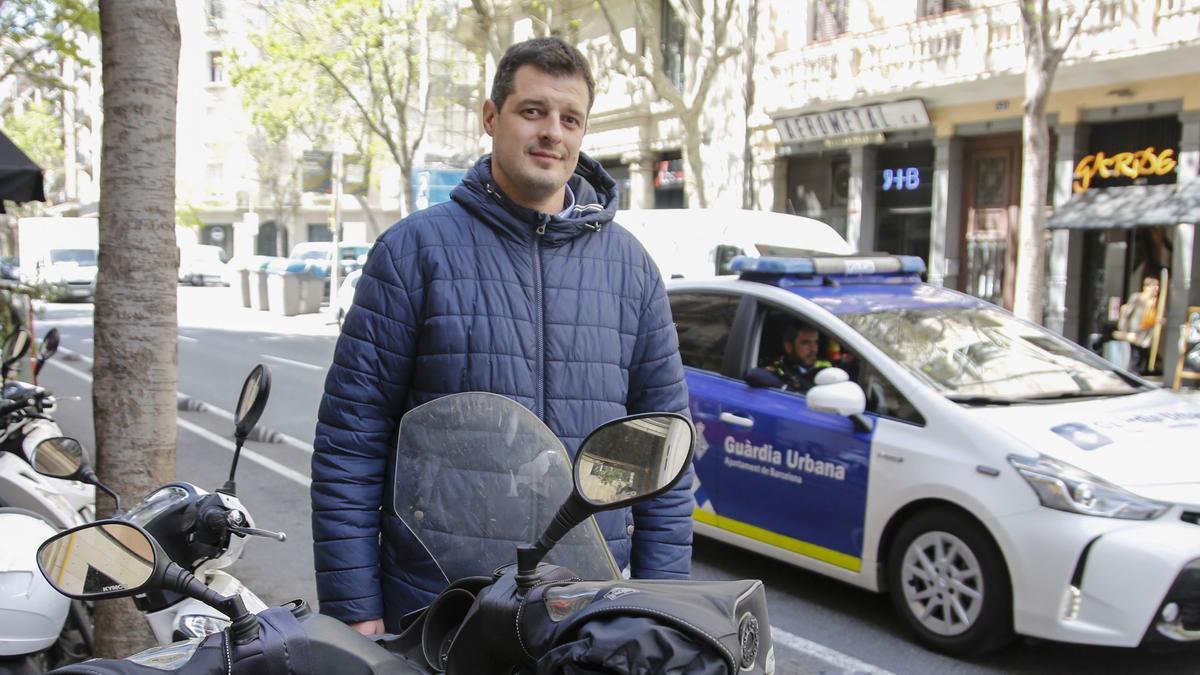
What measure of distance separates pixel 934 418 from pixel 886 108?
42.8 feet

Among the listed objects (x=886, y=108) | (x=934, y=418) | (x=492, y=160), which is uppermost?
(x=886, y=108)

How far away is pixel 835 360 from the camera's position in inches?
214

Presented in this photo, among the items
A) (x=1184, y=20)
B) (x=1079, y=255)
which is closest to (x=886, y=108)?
(x=1079, y=255)

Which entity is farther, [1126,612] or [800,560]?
[800,560]

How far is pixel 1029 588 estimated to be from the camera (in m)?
4.18

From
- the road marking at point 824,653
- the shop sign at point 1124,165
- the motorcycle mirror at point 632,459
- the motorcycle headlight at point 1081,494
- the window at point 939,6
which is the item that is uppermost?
the window at point 939,6

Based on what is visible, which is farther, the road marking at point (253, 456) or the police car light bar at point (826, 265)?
the road marking at point (253, 456)

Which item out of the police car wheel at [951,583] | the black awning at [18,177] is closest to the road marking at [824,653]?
the police car wheel at [951,583]

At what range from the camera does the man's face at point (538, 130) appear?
200 cm

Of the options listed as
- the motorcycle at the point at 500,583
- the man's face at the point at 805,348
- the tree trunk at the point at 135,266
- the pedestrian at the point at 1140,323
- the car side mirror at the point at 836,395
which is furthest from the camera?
the pedestrian at the point at 1140,323

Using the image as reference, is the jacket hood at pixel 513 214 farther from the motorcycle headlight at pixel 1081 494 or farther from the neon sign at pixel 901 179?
the neon sign at pixel 901 179

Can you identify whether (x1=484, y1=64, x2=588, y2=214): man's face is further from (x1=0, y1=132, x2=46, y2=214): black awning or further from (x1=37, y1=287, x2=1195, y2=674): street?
(x1=0, y1=132, x2=46, y2=214): black awning

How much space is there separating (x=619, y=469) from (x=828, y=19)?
1789 cm

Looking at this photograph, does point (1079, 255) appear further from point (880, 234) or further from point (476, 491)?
point (476, 491)
